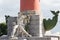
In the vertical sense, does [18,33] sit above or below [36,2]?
below

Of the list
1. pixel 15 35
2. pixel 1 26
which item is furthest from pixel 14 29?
pixel 1 26

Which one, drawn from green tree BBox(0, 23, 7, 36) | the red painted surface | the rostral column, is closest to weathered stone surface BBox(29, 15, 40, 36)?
the rostral column

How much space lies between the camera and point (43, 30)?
23.4 metres

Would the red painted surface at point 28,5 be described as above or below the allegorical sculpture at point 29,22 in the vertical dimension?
above

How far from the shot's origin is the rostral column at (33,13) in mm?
22453

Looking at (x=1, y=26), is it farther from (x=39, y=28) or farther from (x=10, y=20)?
(x=39, y=28)

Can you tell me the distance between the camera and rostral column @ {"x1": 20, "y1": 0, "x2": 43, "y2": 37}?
22.5m

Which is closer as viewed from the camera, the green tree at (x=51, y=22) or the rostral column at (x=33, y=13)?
the rostral column at (x=33, y=13)

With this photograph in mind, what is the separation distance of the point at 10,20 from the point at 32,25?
1861mm

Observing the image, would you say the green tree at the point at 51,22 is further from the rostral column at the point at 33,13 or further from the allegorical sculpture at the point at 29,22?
the rostral column at the point at 33,13

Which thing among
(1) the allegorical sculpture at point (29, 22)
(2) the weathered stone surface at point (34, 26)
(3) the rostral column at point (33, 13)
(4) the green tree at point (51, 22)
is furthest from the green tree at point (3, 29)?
(4) the green tree at point (51, 22)

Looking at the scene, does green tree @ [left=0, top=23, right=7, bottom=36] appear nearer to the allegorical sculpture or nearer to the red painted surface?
the allegorical sculpture

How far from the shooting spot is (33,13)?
23.2 metres

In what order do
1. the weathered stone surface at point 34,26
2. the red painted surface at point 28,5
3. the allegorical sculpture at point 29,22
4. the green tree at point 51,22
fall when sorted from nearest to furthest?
the allegorical sculpture at point 29,22, the weathered stone surface at point 34,26, the green tree at point 51,22, the red painted surface at point 28,5
